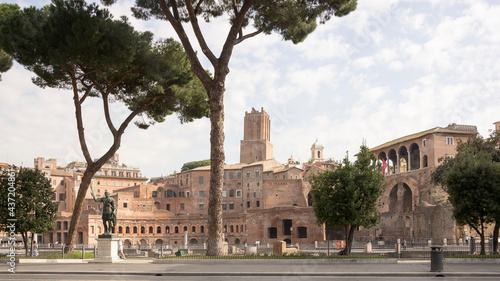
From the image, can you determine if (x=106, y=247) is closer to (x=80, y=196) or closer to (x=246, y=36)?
(x=80, y=196)

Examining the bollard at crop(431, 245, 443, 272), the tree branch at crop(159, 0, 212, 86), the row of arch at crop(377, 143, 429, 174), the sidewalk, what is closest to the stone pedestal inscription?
the sidewalk

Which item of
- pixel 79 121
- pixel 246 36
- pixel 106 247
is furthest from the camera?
pixel 79 121

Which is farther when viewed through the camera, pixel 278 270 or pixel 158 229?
pixel 158 229

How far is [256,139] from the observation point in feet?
301

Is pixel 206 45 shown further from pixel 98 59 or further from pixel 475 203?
pixel 475 203

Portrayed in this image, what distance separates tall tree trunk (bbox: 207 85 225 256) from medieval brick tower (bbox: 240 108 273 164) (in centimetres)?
7213

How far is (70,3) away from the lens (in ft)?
64.6

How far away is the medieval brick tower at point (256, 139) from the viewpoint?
299ft

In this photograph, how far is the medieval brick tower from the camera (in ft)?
299

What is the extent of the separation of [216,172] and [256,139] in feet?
242

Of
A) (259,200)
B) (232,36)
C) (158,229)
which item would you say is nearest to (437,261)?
(232,36)

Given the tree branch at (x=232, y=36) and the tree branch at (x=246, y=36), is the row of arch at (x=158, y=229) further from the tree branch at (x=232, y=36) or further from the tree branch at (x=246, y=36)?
the tree branch at (x=232, y=36)

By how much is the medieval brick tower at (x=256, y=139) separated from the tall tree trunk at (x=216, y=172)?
237 feet

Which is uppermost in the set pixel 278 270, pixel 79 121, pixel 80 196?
pixel 79 121
